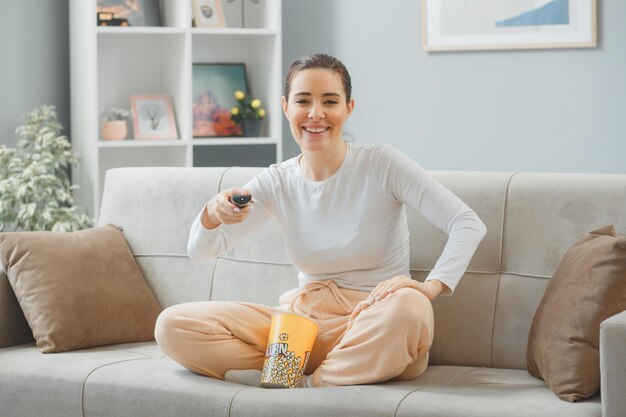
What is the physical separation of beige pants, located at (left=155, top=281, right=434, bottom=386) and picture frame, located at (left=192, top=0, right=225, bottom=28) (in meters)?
2.21

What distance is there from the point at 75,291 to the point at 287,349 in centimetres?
80

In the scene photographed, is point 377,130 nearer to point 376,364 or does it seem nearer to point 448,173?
point 448,173

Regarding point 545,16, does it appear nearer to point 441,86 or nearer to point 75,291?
point 441,86

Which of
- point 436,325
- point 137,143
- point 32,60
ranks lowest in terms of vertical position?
point 436,325

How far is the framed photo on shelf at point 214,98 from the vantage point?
4641 mm

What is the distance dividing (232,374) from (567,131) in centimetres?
220

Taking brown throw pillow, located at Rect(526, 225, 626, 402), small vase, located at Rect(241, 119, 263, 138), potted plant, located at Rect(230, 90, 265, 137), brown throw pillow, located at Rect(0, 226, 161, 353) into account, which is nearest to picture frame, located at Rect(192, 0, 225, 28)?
potted plant, located at Rect(230, 90, 265, 137)

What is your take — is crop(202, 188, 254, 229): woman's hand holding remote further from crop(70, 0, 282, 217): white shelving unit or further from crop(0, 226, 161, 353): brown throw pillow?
crop(70, 0, 282, 217): white shelving unit

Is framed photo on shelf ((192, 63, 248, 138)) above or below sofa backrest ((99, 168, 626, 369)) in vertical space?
above

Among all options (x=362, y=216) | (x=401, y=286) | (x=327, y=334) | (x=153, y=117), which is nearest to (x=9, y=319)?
(x=327, y=334)

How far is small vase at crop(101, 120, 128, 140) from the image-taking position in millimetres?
4387

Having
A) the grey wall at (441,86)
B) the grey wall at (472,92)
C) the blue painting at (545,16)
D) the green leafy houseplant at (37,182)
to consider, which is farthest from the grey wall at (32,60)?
the blue painting at (545,16)

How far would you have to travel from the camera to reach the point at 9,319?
282 centimetres

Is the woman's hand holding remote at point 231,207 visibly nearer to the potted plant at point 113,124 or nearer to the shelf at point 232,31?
the potted plant at point 113,124
